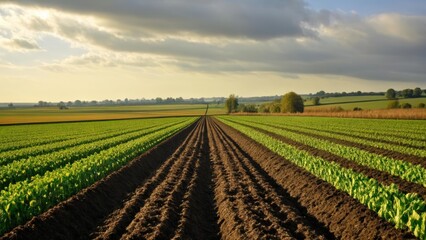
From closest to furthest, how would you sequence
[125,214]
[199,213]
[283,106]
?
[125,214], [199,213], [283,106]

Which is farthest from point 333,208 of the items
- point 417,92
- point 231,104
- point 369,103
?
point 231,104

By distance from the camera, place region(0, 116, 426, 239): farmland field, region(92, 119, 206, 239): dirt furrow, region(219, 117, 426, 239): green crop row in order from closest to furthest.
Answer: region(219, 117, 426, 239): green crop row
region(0, 116, 426, 239): farmland field
region(92, 119, 206, 239): dirt furrow

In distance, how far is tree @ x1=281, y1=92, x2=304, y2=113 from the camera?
118575 millimetres

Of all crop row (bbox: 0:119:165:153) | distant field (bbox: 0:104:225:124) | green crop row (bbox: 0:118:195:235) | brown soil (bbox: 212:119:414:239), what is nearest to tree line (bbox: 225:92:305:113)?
distant field (bbox: 0:104:225:124)

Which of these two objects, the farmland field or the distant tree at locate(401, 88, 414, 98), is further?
the distant tree at locate(401, 88, 414, 98)

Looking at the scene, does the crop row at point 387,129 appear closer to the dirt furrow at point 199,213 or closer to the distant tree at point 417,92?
the dirt furrow at point 199,213

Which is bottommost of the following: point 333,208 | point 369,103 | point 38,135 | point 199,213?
point 38,135

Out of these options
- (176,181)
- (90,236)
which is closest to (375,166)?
(176,181)

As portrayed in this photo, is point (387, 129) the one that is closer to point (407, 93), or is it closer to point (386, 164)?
point (386, 164)

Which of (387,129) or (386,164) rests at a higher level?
(386,164)

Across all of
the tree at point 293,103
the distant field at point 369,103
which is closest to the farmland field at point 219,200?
the distant field at point 369,103

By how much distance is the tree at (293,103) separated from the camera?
11857 cm

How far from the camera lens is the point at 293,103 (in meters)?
119

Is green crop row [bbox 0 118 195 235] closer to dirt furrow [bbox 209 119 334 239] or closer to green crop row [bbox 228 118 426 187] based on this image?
dirt furrow [bbox 209 119 334 239]
